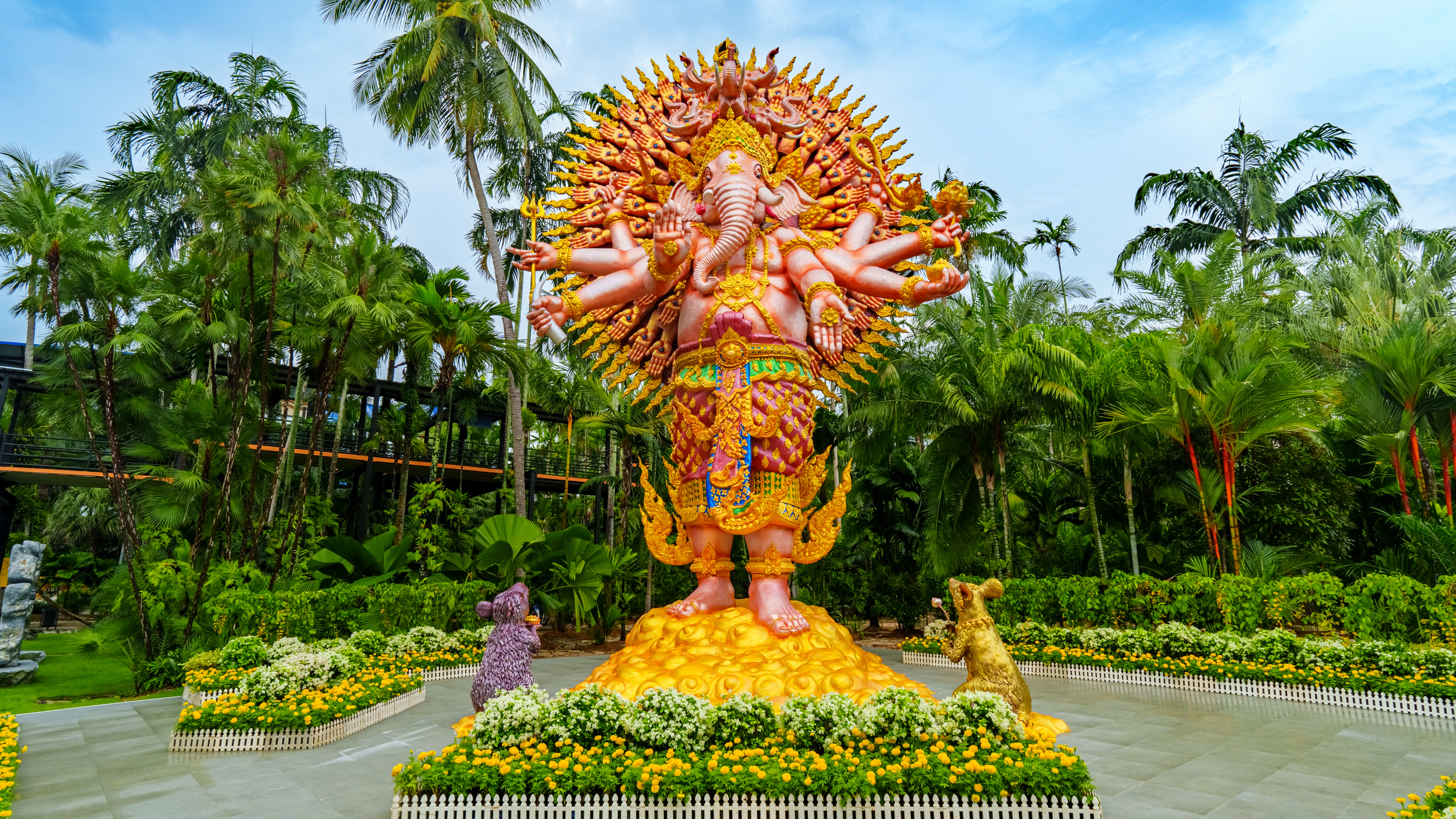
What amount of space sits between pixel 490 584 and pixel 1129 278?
1134 cm

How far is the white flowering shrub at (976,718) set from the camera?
4.31m

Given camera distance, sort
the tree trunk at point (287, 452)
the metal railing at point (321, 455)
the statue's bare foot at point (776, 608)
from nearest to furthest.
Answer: the statue's bare foot at point (776, 608), the tree trunk at point (287, 452), the metal railing at point (321, 455)

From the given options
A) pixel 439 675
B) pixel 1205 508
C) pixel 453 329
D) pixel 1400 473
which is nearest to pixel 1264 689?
pixel 1205 508

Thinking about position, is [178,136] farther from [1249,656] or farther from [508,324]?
[1249,656]

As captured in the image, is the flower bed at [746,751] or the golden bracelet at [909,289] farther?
the golden bracelet at [909,289]

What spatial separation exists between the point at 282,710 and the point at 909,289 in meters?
5.41

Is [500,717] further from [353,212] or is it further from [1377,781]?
[353,212]

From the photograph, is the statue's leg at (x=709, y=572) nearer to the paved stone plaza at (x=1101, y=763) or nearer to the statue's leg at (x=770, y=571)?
the statue's leg at (x=770, y=571)

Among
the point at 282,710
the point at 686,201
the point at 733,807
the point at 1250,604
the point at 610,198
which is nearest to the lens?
the point at 733,807

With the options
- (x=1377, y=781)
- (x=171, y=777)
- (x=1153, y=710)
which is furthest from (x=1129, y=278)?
(x=171, y=777)

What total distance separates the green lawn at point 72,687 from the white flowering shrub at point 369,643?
1819mm

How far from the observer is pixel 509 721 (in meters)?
4.36

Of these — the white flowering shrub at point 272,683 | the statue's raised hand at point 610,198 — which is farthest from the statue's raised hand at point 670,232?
the white flowering shrub at point 272,683

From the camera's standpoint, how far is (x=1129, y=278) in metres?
13.2
